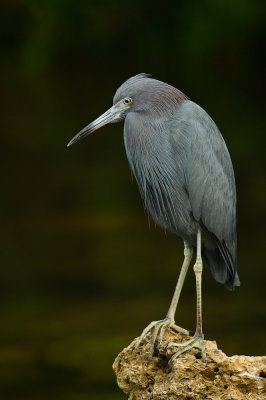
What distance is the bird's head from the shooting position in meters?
4.85

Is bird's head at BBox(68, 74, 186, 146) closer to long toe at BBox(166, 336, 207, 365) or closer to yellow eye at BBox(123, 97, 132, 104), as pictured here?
yellow eye at BBox(123, 97, 132, 104)

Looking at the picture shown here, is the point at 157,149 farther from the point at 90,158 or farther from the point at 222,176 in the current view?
the point at 90,158

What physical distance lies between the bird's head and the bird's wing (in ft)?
0.28

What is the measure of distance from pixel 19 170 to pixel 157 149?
9.94 meters

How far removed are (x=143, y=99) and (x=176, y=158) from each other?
31 centimetres

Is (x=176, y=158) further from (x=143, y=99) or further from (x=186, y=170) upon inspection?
(x=143, y=99)

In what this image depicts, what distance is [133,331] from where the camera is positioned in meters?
7.45

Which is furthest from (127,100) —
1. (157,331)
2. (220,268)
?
(157,331)

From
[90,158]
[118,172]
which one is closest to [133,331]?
[118,172]

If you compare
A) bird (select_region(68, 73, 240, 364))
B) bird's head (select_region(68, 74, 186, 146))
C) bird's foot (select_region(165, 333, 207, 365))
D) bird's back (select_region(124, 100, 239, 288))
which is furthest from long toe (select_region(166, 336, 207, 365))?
bird's head (select_region(68, 74, 186, 146))

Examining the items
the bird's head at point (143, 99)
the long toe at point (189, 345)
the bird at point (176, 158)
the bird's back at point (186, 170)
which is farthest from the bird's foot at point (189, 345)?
the bird's head at point (143, 99)

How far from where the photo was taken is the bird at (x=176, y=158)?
484 centimetres

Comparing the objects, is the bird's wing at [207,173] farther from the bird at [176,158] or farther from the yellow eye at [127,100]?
the yellow eye at [127,100]

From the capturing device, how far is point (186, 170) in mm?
4879
